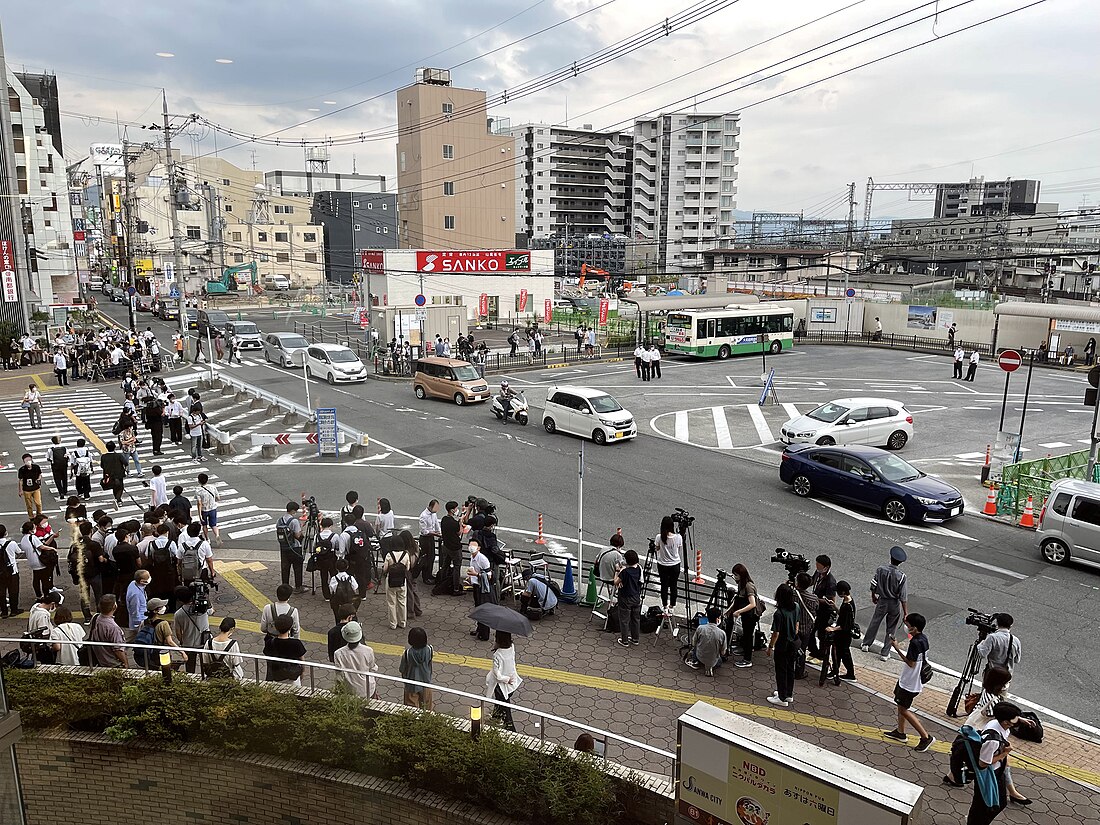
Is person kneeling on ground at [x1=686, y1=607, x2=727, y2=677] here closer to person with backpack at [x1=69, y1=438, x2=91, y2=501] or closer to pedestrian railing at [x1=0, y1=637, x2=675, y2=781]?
pedestrian railing at [x1=0, y1=637, x2=675, y2=781]

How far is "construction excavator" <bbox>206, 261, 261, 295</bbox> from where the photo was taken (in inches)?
3351

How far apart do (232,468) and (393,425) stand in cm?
647

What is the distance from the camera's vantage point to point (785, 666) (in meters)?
9.52

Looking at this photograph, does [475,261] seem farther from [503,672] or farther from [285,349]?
[503,672]

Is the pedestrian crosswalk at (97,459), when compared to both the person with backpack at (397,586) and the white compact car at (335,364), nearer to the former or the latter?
the person with backpack at (397,586)

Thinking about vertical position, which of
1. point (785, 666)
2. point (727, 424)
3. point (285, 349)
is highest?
point (285, 349)


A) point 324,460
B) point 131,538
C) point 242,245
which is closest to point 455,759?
point 131,538

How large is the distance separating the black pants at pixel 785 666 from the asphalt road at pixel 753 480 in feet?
11.1

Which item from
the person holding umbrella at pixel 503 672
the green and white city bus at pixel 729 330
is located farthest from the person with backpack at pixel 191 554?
the green and white city bus at pixel 729 330

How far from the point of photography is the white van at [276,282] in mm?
89500

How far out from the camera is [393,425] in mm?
27844

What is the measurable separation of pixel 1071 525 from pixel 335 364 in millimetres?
30177

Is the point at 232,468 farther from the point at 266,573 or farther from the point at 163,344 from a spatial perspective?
the point at 163,344

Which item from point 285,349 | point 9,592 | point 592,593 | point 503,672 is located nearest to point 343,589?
point 503,672
